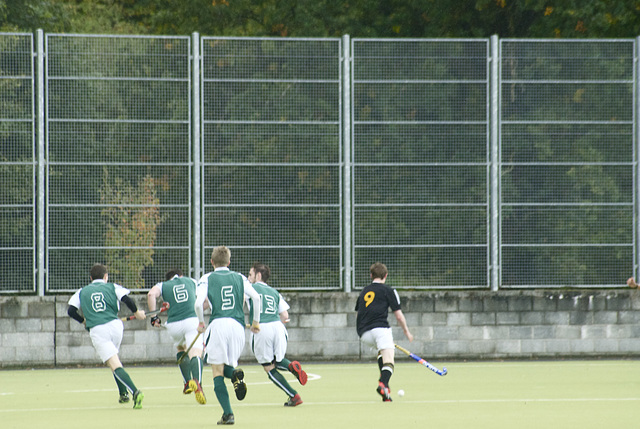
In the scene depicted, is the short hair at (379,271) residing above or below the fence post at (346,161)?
below

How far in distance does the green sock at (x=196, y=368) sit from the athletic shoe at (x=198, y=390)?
26 centimetres

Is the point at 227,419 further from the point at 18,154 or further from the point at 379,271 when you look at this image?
the point at 18,154

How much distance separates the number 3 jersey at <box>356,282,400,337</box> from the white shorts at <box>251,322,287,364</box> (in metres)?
0.94

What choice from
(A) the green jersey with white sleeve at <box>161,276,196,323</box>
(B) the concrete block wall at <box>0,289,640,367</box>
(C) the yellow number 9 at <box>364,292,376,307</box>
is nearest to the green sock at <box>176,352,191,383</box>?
(A) the green jersey with white sleeve at <box>161,276,196,323</box>

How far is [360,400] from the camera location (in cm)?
1270

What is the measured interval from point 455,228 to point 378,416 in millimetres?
9269

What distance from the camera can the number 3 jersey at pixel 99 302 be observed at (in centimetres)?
1248

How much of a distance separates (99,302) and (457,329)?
8597 mm

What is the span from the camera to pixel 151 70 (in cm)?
1938

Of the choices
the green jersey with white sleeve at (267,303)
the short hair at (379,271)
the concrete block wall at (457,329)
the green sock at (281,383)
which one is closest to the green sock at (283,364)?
the green sock at (281,383)

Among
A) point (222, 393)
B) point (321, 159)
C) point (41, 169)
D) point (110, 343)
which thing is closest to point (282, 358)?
point (110, 343)

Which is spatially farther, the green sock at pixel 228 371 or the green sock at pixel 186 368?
the green sock at pixel 186 368

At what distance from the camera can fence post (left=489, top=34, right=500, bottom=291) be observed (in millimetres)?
19766

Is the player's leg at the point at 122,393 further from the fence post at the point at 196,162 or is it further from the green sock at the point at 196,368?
the fence post at the point at 196,162
